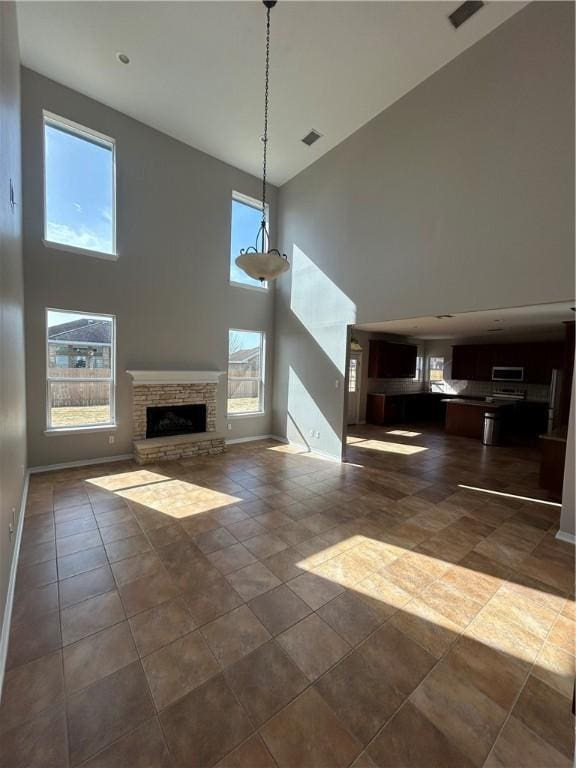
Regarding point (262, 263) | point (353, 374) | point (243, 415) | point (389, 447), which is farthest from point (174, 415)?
point (353, 374)

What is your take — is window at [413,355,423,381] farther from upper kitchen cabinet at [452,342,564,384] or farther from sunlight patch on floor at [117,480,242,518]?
sunlight patch on floor at [117,480,242,518]

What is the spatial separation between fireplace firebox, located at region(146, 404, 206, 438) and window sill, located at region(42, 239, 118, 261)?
8.06 ft

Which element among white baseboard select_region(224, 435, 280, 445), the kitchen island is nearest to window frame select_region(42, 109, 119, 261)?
white baseboard select_region(224, 435, 280, 445)

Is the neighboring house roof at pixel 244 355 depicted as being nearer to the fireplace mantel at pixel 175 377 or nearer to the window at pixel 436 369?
the fireplace mantel at pixel 175 377

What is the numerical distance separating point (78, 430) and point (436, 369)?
9.45 m

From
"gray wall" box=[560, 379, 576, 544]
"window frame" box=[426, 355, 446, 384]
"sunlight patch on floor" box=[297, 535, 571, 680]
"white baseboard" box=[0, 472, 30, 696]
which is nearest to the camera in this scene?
"white baseboard" box=[0, 472, 30, 696]

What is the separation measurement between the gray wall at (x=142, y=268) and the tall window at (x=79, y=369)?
0.41 ft

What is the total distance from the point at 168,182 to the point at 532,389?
9.33m

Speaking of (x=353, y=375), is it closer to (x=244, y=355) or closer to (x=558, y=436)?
(x=244, y=355)

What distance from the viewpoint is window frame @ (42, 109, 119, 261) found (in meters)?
4.26

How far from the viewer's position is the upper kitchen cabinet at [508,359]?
735cm

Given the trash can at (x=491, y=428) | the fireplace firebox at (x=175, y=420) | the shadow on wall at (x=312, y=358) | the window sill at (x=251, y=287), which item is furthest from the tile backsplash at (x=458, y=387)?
the fireplace firebox at (x=175, y=420)

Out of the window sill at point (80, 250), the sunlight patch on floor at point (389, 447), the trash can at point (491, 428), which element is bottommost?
the sunlight patch on floor at point (389, 447)

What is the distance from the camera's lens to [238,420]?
6.44 metres
